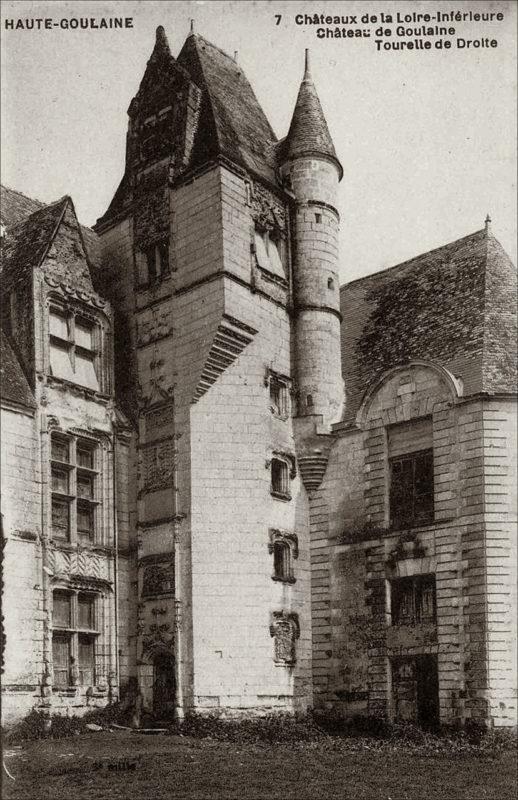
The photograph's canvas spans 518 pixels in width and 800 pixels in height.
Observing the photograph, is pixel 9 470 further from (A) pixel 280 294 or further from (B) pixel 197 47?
(B) pixel 197 47

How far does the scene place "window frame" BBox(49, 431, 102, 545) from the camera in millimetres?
21859

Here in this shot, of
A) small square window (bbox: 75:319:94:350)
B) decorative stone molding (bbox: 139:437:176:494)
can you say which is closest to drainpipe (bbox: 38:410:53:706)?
small square window (bbox: 75:319:94:350)

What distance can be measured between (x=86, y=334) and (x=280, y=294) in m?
4.78

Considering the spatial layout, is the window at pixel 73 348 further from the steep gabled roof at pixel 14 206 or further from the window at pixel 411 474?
the window at pixel 411 474

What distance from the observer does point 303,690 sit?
76.5 feet

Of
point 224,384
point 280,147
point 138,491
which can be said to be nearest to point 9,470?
point 138,491

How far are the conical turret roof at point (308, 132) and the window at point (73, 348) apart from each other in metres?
7.00

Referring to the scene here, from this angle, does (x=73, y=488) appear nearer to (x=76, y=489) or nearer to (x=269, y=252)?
(x=76, y=489)

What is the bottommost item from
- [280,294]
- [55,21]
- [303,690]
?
[303,690]

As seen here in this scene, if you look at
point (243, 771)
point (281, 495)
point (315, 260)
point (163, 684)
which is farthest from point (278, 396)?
point (243, 771)

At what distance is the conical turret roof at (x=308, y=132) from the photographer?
85.3 ft

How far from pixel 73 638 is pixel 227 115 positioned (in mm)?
13101

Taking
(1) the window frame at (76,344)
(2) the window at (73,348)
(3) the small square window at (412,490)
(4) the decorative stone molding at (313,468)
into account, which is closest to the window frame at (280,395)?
(4) the decorative stone molding at (313,468)

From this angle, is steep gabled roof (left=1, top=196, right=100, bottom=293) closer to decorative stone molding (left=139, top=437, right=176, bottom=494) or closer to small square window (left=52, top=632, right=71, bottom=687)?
decorative stone molding (left=139, top=437, right=176, bottom=494)
